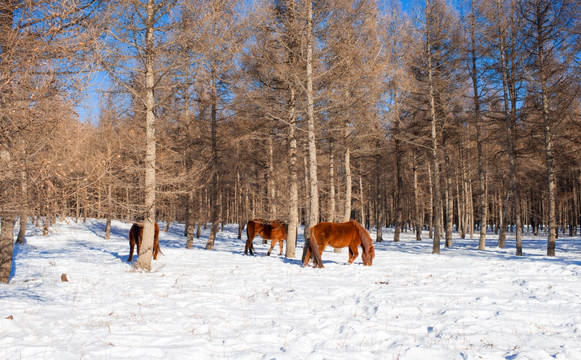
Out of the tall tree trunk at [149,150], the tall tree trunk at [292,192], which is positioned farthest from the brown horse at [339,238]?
the tall tree trunk at [149,150]

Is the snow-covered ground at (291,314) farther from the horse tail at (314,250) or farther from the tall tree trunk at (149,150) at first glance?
the horse tail at (314,250)

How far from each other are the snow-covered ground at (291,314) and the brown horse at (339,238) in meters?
1.29

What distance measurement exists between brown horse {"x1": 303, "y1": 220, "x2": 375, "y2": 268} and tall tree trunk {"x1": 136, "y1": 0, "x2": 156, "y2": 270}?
413 cm

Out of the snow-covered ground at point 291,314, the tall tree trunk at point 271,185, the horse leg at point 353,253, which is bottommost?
the snow-covered ground at point 291,314

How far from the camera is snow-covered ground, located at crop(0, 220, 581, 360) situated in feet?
11.5

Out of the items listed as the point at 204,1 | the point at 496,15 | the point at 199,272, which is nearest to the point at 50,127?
the point at 199,272

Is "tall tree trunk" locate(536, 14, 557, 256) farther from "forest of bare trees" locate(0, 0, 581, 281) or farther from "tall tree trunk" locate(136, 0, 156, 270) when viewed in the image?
"tall tree trunk" locate(136, 0, 156, 270)

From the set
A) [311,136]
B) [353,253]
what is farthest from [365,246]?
[311,136]

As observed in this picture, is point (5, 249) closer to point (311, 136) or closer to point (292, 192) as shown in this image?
point (292, 192)

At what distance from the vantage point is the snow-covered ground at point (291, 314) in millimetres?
3508

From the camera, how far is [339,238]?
966 cm

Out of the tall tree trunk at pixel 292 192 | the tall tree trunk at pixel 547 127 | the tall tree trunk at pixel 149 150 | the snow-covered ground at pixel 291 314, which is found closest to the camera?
the snow-covered ground at pixel 291 314

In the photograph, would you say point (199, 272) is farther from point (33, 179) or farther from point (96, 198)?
point (33, 179)

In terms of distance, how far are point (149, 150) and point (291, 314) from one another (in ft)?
19.1
